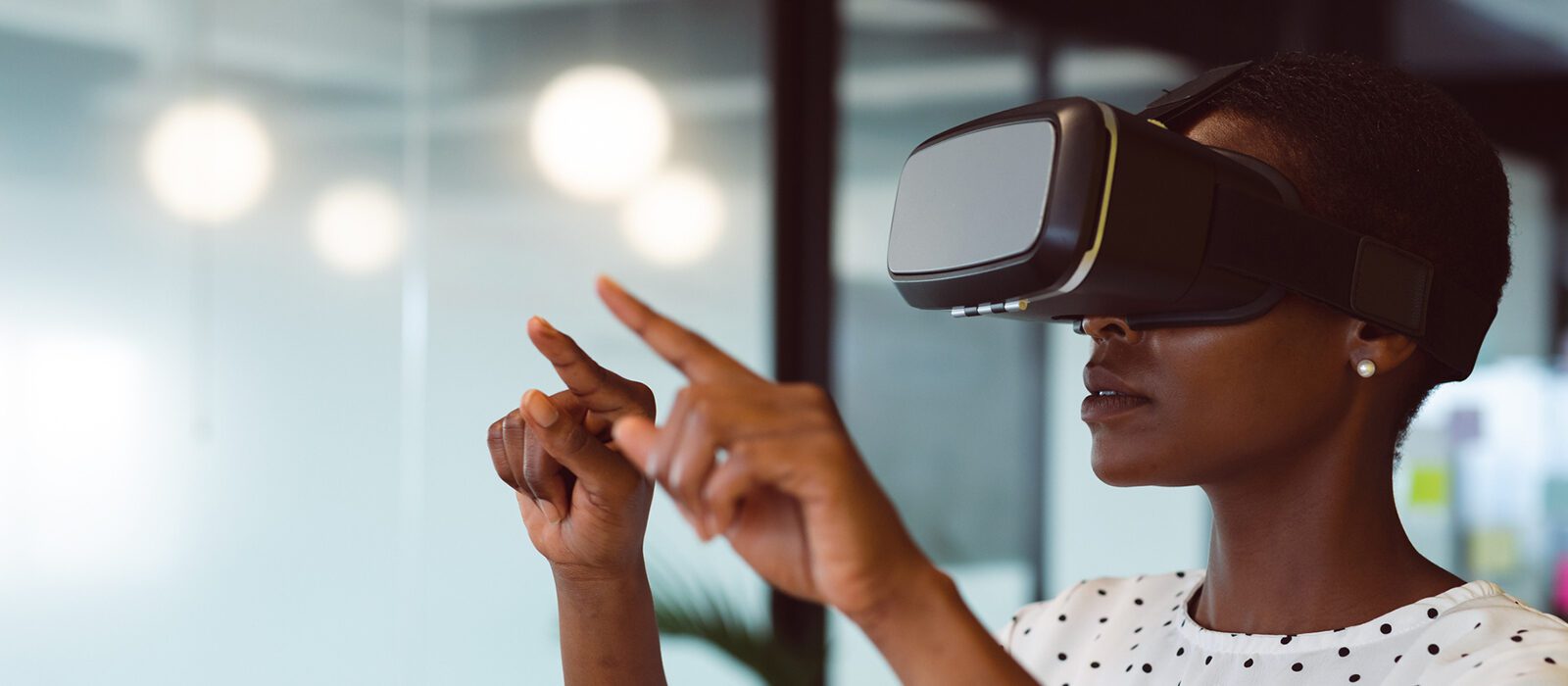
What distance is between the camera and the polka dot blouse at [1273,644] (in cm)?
84

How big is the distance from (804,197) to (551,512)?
2.01m

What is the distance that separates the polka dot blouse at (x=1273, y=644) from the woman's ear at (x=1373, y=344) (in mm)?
153

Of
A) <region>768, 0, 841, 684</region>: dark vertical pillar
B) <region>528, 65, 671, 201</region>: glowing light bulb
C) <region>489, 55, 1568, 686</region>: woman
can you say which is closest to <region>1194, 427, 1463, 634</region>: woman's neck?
<region>489, 55, 1568, 686</region>: woman

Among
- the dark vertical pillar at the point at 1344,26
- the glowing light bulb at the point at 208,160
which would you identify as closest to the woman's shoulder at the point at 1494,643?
the glowing light bulb at the point at 208,160

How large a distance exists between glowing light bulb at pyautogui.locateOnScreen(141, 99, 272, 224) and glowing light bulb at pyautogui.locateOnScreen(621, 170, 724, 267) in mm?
751

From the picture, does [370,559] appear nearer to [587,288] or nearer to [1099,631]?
[587,288]

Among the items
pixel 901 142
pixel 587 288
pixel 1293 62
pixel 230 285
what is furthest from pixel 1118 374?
pixel 901 142

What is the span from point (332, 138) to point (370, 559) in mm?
593

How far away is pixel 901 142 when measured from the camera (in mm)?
2912

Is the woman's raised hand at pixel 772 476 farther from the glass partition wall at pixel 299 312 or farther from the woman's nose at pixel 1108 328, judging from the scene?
the glass partition wall at pixel 299 312

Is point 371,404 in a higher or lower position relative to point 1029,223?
lower

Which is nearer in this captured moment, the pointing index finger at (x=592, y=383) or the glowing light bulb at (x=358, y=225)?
the pointing index finger at (x=592, y=383)

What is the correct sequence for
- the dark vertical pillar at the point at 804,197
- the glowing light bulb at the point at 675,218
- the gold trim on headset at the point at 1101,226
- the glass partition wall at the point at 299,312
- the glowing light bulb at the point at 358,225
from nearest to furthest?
1. the gold trim on headset at the point at 1101,226
2. the glass partition wall at the point at 299,312
3. the glowing light bulb at the point at 358,225
4. the glowing light bulb at the point at 675,218
5. the dark vertical pillar at the point at 804,197

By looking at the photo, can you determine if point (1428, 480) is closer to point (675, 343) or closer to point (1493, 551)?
point (1493, 551)
